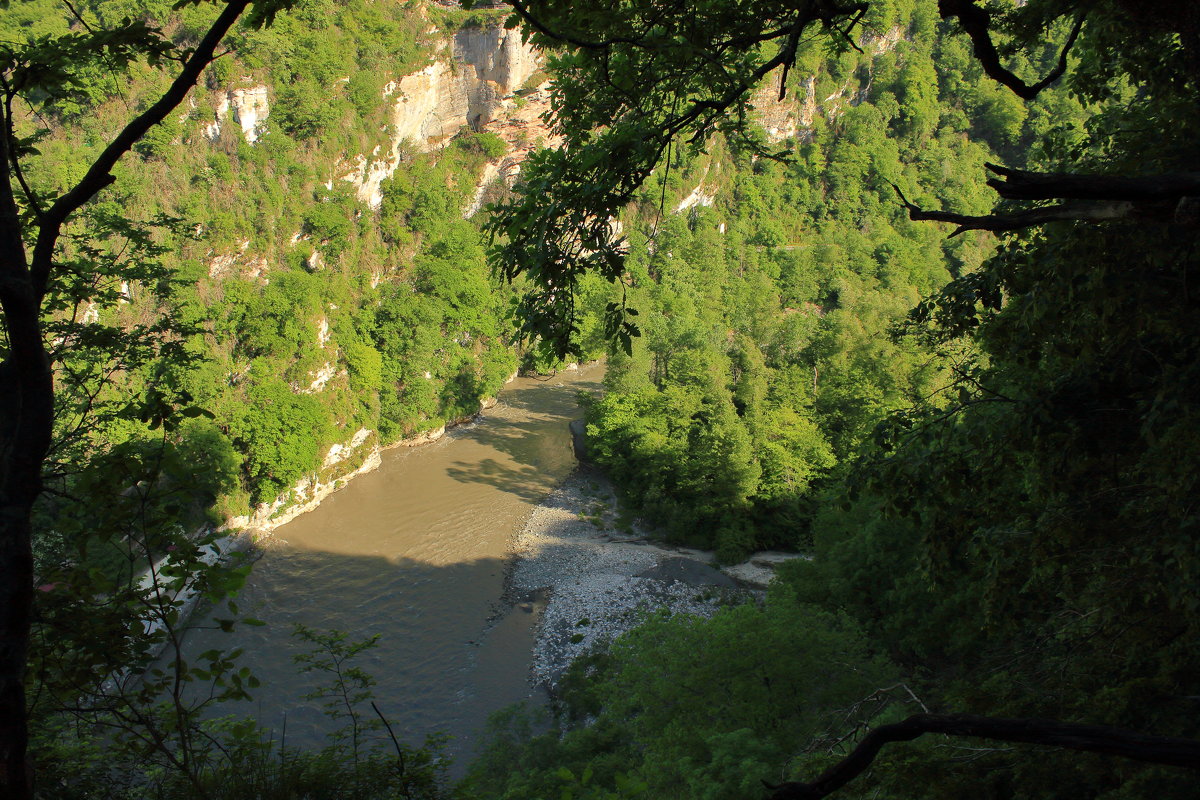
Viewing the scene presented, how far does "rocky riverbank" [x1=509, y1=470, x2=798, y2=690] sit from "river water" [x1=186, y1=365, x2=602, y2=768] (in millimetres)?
603

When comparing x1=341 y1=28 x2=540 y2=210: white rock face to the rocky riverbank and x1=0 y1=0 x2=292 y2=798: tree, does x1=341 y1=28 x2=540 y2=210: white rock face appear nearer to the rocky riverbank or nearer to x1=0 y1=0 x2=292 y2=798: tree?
the rocky riverbank

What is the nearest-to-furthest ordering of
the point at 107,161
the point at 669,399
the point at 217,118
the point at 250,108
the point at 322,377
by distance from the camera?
the point at 107,161
the point at 669,399
the point at 322,377
the point at 217,118
the point at 250,108

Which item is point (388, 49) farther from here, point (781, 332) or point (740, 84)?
point (740, 84)

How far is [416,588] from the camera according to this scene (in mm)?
20156

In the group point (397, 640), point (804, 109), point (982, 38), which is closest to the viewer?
point (982, 38)

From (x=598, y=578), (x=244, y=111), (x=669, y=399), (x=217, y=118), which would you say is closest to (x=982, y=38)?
(x=598, y=578)

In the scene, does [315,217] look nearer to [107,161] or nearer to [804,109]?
[107,161]

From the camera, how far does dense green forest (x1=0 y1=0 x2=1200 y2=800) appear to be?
2.92 meters

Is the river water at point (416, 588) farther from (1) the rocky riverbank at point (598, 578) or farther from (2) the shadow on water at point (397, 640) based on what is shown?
(1) the rocky riverbank at point (598, 578)

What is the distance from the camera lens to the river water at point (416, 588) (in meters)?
15.5

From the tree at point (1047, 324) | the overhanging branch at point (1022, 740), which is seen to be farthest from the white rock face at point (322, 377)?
the overhanging branch at point (1022, 740)

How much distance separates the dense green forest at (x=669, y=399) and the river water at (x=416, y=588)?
110 cm

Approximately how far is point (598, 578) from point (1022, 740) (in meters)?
19.3

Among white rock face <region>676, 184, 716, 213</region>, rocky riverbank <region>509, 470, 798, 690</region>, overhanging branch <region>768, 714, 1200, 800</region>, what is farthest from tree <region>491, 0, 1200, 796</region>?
white rock face <region>676, 184, 716, 213</region>
